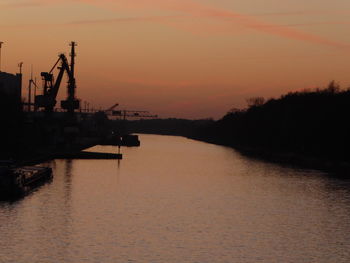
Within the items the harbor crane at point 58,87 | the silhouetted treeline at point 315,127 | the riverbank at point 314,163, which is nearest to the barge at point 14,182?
the riverbank at point 314,163

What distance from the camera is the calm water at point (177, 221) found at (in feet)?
151

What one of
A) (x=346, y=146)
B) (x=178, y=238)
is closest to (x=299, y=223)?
(x=178, y=238)

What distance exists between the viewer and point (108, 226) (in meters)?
55.7

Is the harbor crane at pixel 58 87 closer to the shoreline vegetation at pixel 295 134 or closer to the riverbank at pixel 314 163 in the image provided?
the shoreline vegetation at pixel 295 134

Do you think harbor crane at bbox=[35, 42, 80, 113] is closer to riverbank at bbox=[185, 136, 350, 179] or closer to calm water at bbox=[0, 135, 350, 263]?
riverbank at bbox=[185, 136, 350, 179]

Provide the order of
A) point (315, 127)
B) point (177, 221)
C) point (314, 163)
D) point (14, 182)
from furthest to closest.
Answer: point (315, 127), point (314, 163), point (14, 182), point (177, 221)

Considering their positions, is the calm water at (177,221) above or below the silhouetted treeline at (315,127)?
below

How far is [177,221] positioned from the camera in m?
59.4

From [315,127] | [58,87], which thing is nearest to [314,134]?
[315,127]

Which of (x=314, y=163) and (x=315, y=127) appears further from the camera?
(x=315, y=127)

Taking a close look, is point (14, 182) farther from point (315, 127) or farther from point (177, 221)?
point (315, 127)

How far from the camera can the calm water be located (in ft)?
151

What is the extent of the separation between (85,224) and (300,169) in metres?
75.9

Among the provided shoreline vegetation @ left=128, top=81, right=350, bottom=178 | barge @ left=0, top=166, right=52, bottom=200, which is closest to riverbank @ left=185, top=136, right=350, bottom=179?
shoreline vegetation @ left=128, top=81, right=350, bottom=178
